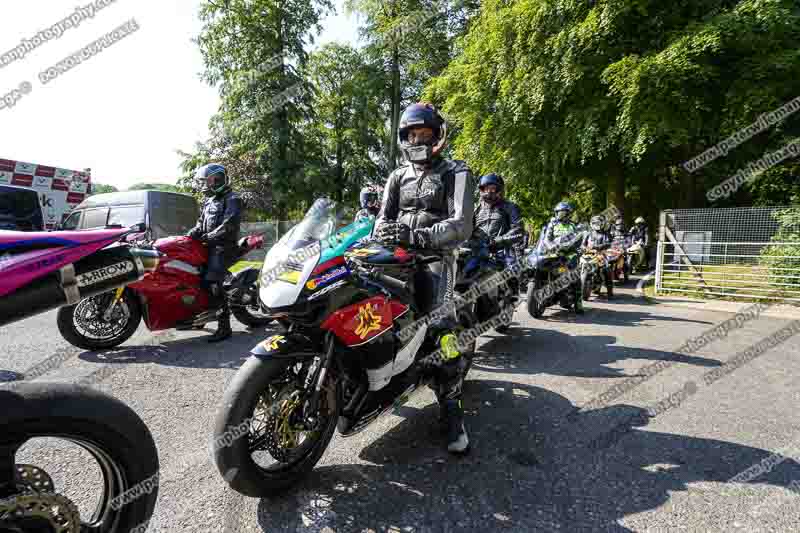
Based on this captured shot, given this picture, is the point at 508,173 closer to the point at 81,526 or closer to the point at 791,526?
the point at 791,526

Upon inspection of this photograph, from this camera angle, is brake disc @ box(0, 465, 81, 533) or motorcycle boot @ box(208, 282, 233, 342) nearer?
brake disc @ box(0, 465, 81, 533)

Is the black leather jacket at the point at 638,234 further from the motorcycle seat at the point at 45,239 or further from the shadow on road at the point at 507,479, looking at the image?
the motorcycle seat at the point at 45,239

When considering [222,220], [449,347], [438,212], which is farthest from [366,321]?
[222,220]

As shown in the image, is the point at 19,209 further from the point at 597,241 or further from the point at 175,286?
the point at 597,241

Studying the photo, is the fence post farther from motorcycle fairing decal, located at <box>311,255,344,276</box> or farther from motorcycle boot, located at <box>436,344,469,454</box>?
motorcycle fairing decal, located at <box>311,255,344,276</box>

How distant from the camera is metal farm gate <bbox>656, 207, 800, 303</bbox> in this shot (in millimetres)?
7688

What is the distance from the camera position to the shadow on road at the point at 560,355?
412 centimetres

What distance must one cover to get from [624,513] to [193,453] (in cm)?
238

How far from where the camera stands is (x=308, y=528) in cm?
186

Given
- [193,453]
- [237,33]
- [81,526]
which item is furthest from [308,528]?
[237,33]

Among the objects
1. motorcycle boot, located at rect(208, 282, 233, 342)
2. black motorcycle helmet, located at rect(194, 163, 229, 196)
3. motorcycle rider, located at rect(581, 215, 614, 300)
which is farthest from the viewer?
motorcycle rider, located at rect(581, 215, 614, 300)

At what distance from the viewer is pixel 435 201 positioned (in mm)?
2924

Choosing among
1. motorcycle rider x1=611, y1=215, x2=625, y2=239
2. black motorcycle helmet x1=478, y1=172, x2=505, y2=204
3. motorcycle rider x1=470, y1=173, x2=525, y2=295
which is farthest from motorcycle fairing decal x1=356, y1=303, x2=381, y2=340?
motorcycle rider x1=611, y1=215, x2=625, y2=239

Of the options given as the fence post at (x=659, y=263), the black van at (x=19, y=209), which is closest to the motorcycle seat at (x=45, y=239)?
the black van at (x=19, y=209)
